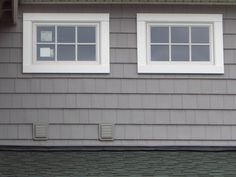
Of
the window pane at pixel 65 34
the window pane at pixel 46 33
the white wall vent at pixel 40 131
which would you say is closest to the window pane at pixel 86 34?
the window pane at pixel 65 34

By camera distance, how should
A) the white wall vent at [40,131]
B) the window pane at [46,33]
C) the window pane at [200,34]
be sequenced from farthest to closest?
1. the window pane at [200,34]
2. the window pane at [46,33]
3. the white wall vent at [40,131]

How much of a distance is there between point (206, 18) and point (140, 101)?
1419 millimetres

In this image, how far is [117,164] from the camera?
7.20 m

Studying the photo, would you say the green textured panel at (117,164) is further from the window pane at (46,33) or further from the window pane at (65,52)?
the window pane at (46,33)

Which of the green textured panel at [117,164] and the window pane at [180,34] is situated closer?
the green textured panel at [117,164]

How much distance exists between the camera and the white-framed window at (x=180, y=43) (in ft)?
24.6

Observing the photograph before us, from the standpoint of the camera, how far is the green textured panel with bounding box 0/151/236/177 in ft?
23.4

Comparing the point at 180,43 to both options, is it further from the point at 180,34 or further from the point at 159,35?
the point at 159,35

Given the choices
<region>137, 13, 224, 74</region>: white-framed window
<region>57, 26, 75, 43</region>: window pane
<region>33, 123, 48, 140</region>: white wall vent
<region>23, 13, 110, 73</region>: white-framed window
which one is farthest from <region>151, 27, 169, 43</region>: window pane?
<region>33, 123, 48, 140</region>: white wall vent

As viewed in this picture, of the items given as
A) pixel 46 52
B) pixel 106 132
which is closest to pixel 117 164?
pixel 106 132

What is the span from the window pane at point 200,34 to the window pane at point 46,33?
1866mm

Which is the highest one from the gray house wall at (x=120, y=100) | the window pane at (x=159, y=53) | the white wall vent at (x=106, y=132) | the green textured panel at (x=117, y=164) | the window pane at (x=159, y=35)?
Answer: the window pane at (x=159, y=35)

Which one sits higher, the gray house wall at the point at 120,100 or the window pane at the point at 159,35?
the window pane at the point at 159,35

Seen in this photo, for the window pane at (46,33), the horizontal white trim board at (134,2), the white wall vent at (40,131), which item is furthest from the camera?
the window pane at (46,33)
